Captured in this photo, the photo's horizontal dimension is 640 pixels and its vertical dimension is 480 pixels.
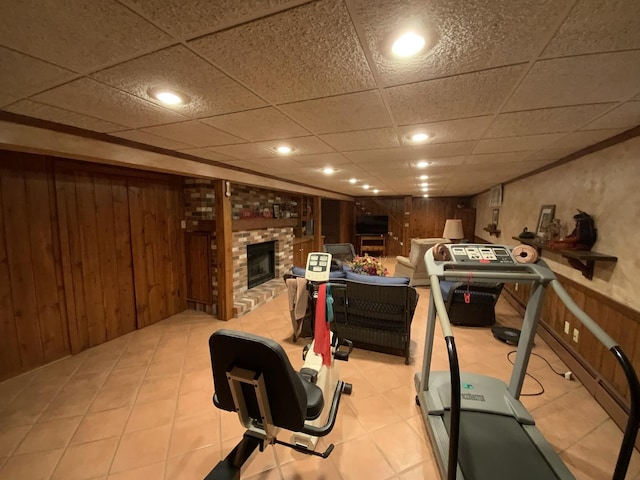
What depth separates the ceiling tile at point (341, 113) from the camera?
1.41 m

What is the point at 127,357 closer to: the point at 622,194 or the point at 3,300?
the point at 3,300

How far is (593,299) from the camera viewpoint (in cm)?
223

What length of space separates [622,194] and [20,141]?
4165 millimetres

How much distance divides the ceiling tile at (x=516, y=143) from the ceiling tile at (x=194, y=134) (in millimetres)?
2127

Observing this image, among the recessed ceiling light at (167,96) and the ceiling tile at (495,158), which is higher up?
the ceiling tile at (495,158)

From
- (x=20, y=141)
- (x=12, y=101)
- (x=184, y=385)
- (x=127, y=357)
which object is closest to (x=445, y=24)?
(x=12, y=101)

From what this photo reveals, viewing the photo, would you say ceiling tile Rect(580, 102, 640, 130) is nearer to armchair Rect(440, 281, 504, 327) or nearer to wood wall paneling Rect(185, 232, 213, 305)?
armchair Rect(440, 281, 504, 327)

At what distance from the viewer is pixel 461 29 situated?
0.86m

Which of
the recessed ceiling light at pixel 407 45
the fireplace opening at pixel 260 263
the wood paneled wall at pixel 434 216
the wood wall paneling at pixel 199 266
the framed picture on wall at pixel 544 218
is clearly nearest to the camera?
the recessed ceiling light at pixel 407 45

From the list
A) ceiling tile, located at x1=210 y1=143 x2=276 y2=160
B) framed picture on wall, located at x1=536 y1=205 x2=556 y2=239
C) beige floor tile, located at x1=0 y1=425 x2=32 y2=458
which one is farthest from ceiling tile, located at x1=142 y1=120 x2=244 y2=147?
framed picture on wall, located at x1=536 y1=205 x2=556 y2=239

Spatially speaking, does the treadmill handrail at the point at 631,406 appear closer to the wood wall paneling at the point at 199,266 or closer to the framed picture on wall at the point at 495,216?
the wood wall paneling at the point at 199,266

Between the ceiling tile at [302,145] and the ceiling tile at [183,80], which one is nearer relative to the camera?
the ceiling tile at [183,80]

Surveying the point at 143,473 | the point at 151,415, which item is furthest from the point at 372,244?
the point at 143,473

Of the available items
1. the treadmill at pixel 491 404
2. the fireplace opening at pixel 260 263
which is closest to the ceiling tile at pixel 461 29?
the treadmill at pixel 491 404
